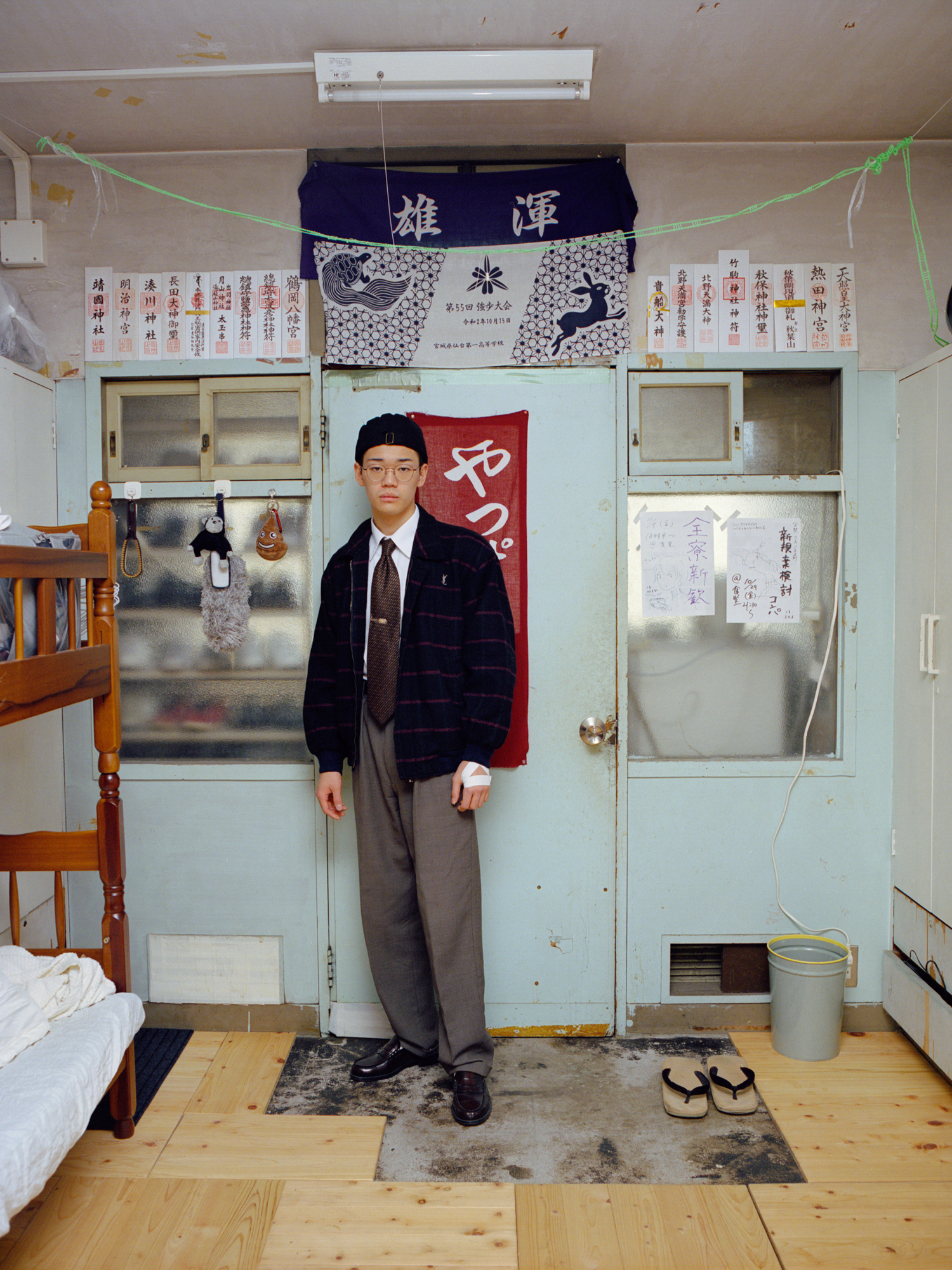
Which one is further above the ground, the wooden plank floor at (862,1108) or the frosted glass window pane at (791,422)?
the frosted glass window pane at (791,422)

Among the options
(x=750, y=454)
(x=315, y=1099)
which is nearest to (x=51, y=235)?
(x=750, y=454)

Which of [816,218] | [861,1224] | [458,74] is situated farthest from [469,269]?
[861,1224]

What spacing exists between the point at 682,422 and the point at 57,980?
2253 mm

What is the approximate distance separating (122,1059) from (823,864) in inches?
80.0

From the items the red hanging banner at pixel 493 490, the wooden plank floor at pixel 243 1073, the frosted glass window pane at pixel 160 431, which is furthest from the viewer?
the frosted glass window pane at pixel 160 431

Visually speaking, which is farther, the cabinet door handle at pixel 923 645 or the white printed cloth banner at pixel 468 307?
the white printed cloth banner at pixel 468 307

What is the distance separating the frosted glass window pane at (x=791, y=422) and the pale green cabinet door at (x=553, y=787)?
0.45 metres

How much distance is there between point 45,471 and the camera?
2.41 metres

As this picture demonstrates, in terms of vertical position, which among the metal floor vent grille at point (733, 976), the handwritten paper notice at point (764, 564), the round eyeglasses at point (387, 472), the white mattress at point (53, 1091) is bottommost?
the metal floor vent grille at point (733, 976)

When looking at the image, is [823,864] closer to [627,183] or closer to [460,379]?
[460,379]

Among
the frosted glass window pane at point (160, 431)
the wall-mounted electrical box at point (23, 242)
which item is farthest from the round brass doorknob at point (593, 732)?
the wall-mounted electrical box at point (23, 242)

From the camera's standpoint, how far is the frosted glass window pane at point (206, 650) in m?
2.47

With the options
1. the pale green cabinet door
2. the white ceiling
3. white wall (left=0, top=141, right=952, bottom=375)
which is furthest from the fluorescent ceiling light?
the pale green cabinet door

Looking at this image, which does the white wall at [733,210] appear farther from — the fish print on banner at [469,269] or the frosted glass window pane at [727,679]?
the frosted glass window pane at [727,679]
